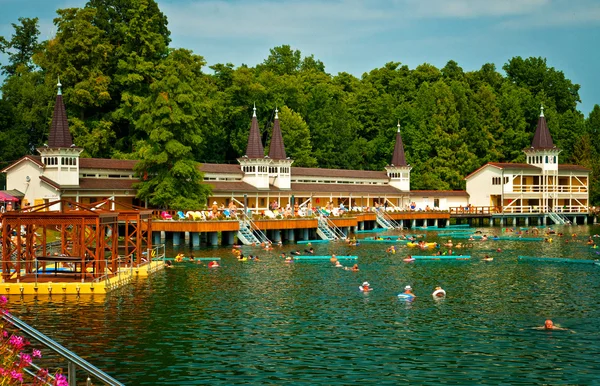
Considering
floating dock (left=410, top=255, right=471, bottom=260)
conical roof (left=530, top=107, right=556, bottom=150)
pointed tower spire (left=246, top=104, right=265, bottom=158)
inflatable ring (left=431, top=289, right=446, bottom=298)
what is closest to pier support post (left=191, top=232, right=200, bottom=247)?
floating dock (left=410, top=255, right=471, bottom=260)

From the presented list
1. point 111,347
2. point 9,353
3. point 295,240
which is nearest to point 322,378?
point 111,347

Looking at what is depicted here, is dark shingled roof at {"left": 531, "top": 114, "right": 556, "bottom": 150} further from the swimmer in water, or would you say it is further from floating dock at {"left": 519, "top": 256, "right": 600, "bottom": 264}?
the swimmer in water

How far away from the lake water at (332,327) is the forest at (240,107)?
26184 millimetres

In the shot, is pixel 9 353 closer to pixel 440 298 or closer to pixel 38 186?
pixel 440 298

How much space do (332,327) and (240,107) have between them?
68.5m

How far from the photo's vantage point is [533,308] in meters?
31.4

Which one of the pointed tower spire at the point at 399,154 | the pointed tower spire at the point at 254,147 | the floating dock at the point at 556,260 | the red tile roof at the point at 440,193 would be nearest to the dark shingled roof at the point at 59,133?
the pointed tower spire at the point at 254,147

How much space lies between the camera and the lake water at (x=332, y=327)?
2166 centimetres

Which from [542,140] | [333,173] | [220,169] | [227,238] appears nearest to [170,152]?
[227,238]

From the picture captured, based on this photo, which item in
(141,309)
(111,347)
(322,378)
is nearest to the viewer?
(322,378)

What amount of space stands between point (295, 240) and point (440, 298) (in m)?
33.4

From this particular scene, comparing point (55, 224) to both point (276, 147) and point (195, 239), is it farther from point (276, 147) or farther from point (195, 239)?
point (276, 147)

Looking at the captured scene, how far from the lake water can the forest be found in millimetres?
26184

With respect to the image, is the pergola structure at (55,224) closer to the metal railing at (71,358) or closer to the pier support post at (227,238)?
the metal railing at (71,358)
